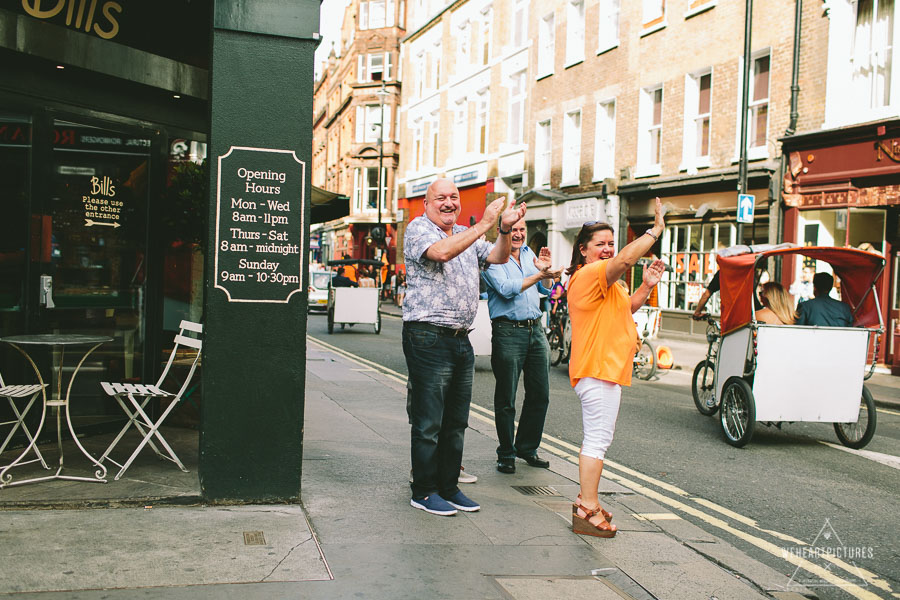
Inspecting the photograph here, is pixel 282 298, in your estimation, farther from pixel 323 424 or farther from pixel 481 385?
pixel 481 385

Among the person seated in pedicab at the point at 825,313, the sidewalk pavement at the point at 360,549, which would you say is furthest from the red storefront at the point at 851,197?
the sidewalk pavement at the point at 360,549

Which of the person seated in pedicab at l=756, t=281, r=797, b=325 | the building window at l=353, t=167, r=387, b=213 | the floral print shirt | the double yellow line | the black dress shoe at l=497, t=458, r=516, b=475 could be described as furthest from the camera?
the building window at l=353, t=167, r=387, b=213

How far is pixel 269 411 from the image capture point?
5078 millimetres

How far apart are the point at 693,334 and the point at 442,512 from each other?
16974 millimetres

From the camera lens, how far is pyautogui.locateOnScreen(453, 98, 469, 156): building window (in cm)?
3647

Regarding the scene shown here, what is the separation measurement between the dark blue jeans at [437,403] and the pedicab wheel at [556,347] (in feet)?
33.5

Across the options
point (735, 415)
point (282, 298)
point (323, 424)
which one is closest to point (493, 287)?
point (282, 298)

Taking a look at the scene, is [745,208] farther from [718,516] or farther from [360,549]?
[360,549]

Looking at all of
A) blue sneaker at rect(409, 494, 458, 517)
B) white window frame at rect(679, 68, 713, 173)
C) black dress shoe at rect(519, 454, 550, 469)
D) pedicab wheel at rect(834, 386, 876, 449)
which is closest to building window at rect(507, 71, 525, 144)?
white window frame at rect(679, 68, 713, 173)

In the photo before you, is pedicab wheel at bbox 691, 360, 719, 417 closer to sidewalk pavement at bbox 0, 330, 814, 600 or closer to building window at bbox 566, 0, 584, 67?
sidewalk pavement at bbox 0, 330, 814, 600

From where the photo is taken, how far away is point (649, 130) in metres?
23.0

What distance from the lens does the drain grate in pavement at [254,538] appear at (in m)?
4.35

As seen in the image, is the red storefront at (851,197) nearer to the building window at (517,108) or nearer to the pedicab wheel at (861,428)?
the pedicab wheel at (861,428)

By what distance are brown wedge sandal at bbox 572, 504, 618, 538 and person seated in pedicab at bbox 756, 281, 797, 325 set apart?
4549 mm
